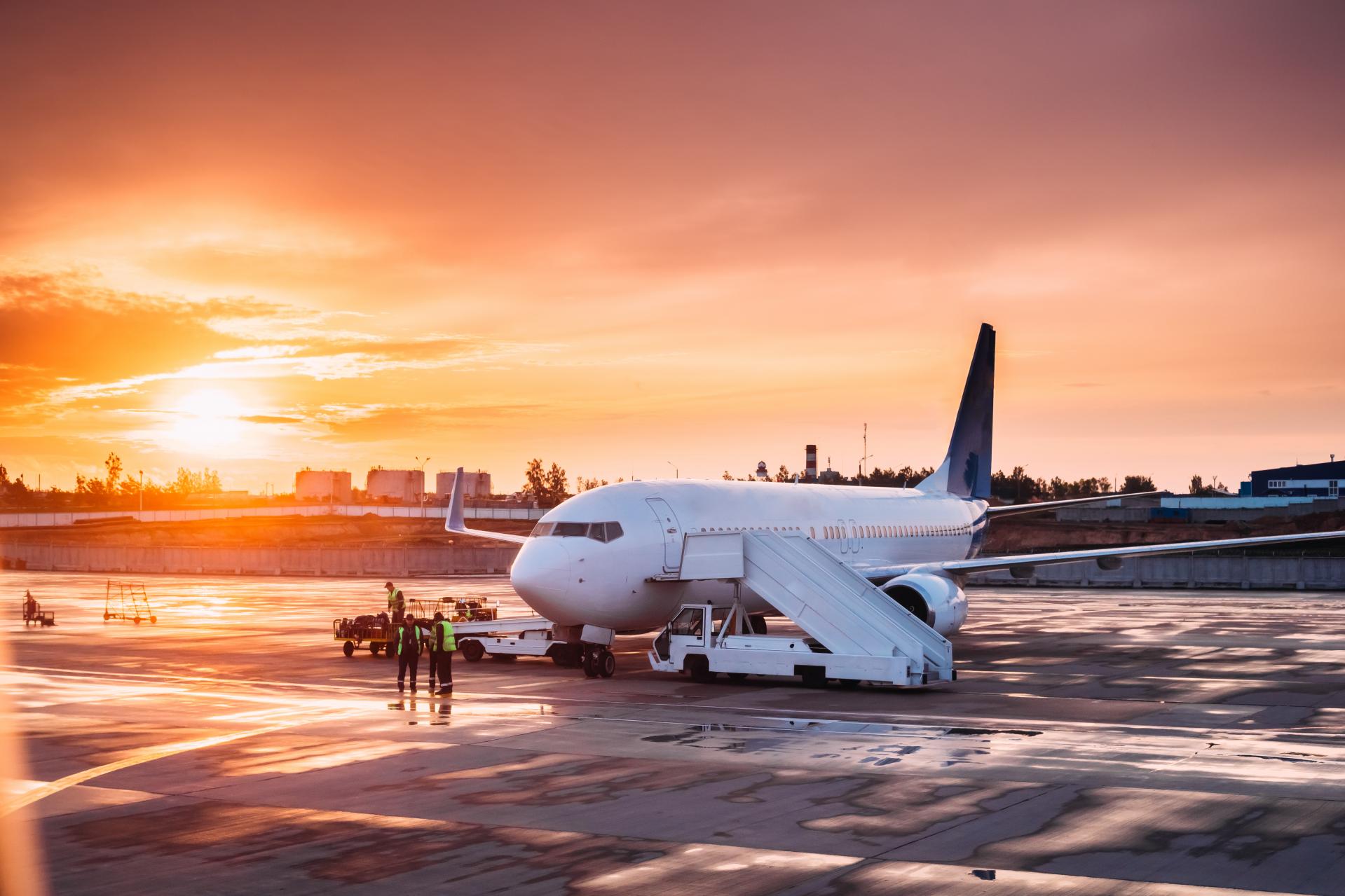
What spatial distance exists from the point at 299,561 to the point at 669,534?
65849mm

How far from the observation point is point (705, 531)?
102 ft

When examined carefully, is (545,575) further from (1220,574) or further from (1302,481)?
(1302,481)

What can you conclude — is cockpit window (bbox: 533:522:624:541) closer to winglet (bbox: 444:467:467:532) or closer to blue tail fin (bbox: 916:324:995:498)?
winglet (bbox: 444:467:467:532)

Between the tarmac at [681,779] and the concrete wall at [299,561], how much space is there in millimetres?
54463

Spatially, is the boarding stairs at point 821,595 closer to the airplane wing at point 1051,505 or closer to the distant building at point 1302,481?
the airplane wing at point 1051,505

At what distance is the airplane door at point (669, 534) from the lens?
97.8 ft

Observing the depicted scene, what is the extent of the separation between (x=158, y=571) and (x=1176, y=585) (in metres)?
69.8

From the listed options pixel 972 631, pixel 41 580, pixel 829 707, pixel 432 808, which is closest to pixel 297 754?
pixel 432 808

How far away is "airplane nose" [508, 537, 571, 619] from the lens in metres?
28.4

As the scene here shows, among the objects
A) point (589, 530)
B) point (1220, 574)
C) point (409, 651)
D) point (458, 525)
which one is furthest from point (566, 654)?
point (1220, 574)

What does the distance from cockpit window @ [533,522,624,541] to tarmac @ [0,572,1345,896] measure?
327cm

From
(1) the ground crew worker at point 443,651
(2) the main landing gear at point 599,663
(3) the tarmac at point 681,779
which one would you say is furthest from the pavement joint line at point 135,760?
(2) the main landing gear at point 599,663

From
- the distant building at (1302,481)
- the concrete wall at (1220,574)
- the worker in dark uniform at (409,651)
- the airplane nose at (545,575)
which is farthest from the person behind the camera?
the distant building at (1302,481)

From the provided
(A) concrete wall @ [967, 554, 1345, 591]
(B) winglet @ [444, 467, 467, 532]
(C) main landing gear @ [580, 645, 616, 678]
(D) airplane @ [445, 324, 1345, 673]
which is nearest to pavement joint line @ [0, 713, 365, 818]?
(D) airplane @ [445, 324, 1345, 673]
